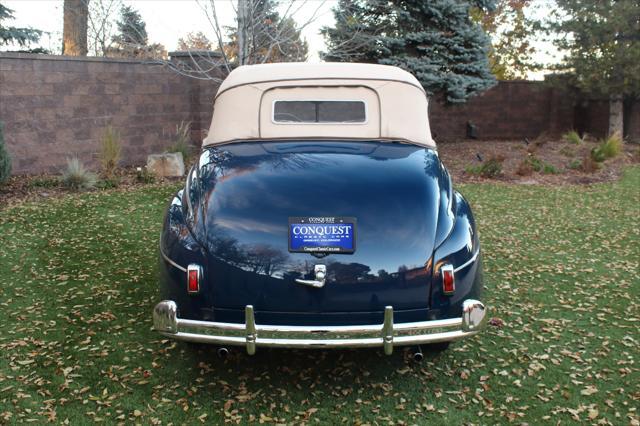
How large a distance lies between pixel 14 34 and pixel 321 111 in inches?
437

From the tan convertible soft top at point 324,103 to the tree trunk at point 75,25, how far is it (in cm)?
1198

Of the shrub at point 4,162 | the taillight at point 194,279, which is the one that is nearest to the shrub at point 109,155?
the shrub at point 4,162

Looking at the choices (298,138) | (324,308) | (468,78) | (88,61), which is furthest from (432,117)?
(324,308)

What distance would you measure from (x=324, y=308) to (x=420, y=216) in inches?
28.7

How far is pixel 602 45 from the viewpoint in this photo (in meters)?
16.2

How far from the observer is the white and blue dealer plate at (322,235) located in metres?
3.21

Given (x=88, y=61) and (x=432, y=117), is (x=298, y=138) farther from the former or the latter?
(x=432, y=117)

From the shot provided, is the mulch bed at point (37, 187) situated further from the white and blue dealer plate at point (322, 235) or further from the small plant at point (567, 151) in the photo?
the small plant at point (567, 151)

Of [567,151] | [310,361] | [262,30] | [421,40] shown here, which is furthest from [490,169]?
[310,361]

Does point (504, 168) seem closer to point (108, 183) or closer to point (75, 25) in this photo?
point (108, 183)

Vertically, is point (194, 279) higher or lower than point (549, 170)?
lower

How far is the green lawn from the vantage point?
11.1ft

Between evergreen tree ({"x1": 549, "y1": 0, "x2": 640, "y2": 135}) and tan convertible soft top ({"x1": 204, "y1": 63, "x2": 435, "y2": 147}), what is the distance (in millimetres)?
13271

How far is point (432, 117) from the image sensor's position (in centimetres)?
1803
